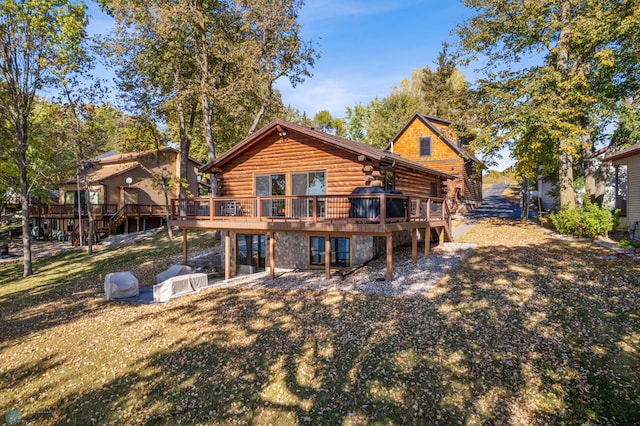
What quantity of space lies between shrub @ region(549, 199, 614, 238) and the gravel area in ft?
15.0

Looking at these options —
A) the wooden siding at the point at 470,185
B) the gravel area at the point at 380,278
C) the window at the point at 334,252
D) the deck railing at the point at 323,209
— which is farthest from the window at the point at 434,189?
the window at the point at 334,252

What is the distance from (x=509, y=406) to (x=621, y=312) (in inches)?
175

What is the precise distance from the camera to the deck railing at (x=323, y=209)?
10805 mm

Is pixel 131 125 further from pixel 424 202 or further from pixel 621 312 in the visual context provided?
pixel 621 312

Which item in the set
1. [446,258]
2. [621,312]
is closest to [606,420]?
[621,312]

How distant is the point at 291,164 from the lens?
14.5 metres

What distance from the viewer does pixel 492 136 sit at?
58.1 feet

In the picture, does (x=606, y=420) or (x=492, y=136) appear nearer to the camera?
(x=606, y=420)

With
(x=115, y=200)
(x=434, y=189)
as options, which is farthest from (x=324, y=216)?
(x=115, y=200)

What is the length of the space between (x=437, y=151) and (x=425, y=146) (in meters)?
1.07

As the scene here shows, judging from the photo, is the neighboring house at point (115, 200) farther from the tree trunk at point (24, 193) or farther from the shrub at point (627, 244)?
the shrub at point (627, 244)

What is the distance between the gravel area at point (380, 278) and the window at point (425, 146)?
14.5 meters

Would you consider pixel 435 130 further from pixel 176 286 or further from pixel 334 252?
pixel 176 286

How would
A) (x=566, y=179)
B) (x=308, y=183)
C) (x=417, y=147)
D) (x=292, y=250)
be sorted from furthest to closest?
1. (x=417, y=147)
2. (x=566, y=179)
3. (x=292, y=250)
4. (x=308, y=183)
